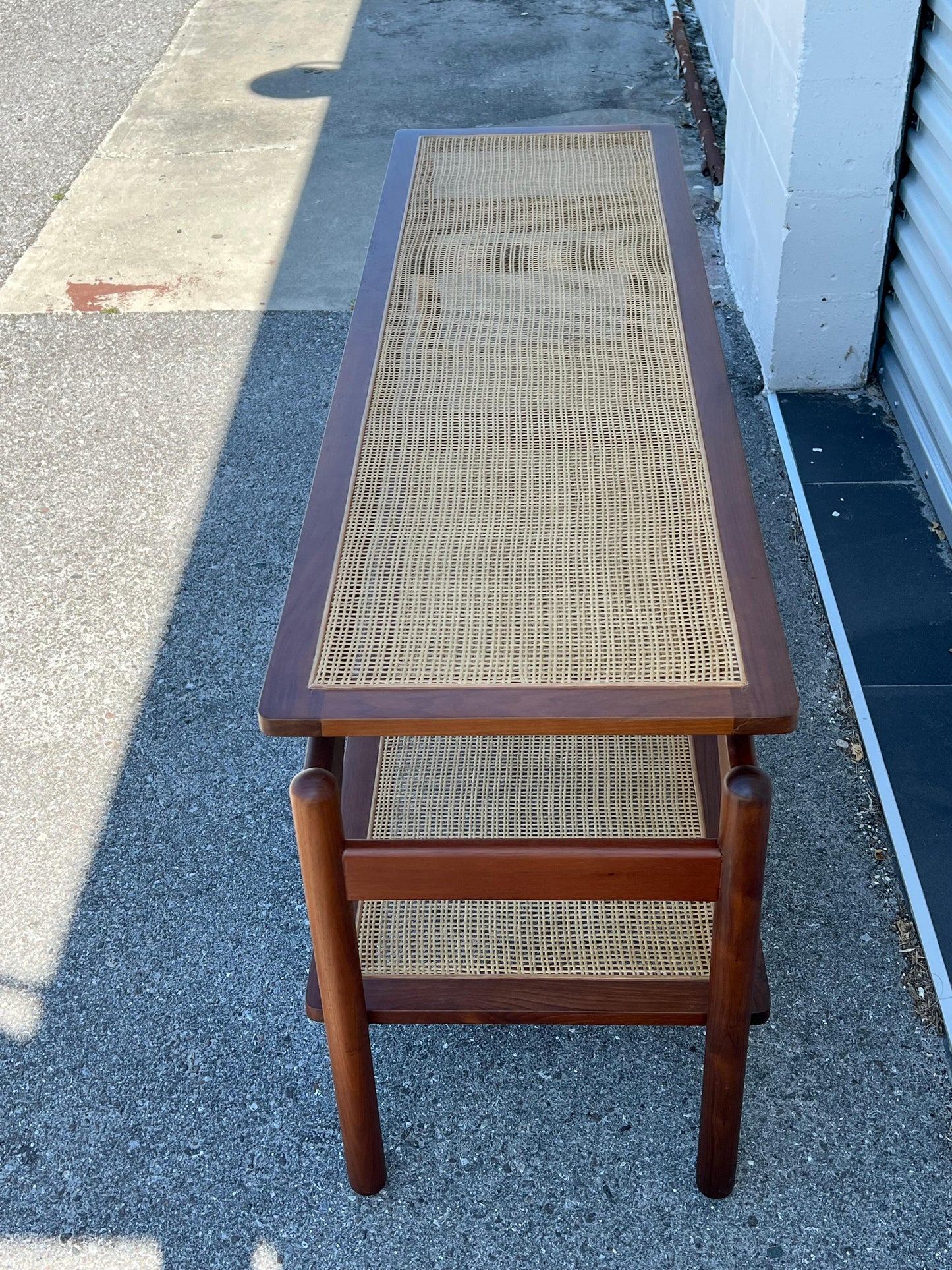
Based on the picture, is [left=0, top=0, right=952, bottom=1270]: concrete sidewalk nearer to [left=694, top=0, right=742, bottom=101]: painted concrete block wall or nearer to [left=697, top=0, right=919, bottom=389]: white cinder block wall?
[left=697, top=0, right=919, bottom=389]: white cinder block wall

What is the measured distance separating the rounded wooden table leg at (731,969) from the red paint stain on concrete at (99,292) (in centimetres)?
329

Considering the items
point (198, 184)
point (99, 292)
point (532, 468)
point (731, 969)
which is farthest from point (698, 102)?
point (731, 969)

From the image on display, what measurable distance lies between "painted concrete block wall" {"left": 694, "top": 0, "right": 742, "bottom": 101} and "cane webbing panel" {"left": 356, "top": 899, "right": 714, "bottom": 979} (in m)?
3.72

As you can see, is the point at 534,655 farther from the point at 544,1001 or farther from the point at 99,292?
the point at 99,292

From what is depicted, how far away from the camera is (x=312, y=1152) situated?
1.73m

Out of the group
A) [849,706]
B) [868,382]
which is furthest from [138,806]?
[868,382]

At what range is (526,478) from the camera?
1.70 metres

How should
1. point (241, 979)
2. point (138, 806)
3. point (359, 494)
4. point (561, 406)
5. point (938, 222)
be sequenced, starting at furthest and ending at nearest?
point (938, 222) → point (138, 806) → point (241, 979) → point (561, 406) → point (359, 494)

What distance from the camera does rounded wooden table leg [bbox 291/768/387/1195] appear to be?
1285mm

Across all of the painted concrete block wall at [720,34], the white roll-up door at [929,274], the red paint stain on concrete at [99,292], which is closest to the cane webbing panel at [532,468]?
the white roll-up door at [929,274]

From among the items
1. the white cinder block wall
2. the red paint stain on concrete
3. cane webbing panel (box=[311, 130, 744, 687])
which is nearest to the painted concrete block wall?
the white cinder block wall

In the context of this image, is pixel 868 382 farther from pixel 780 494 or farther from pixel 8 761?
pixel 8 761

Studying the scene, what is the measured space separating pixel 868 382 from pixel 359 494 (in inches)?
80.5

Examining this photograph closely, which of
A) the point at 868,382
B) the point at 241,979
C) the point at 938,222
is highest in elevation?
the point at 938,222
